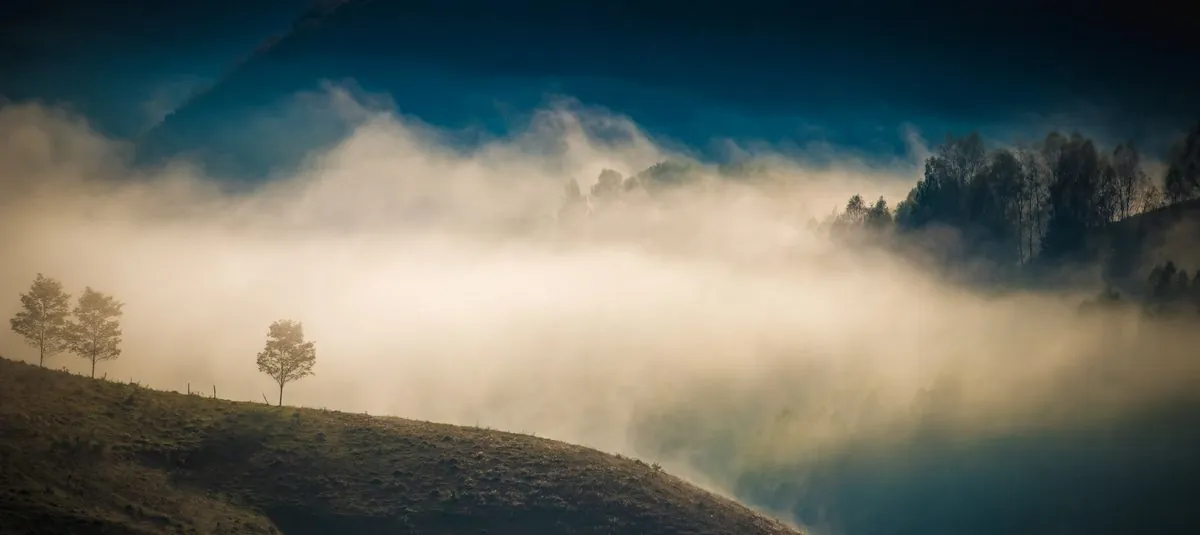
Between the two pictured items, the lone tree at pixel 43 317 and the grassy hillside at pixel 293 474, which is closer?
the grassy hillside at pixel 293 474

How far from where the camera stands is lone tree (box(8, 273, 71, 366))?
491 feet

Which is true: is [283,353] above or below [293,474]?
above

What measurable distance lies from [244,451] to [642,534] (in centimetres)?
4881

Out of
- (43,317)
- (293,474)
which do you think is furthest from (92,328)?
(293,474)

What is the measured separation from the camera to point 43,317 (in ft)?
493

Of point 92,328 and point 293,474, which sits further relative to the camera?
point 92,328

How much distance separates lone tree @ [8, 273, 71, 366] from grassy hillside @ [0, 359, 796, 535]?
23.9 m

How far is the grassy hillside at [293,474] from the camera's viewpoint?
107 metres

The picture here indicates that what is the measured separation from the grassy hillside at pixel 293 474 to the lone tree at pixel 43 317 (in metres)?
23.9

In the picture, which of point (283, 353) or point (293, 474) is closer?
point (293, 474)

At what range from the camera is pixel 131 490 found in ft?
354

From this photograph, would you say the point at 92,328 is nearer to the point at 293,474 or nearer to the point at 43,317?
the point at 43,317

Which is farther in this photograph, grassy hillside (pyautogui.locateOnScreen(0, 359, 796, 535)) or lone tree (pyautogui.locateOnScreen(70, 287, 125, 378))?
lone tree (pyautogui.locateOnScreen(70, 287, 125, 378))

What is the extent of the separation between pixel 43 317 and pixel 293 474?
5554 cm
